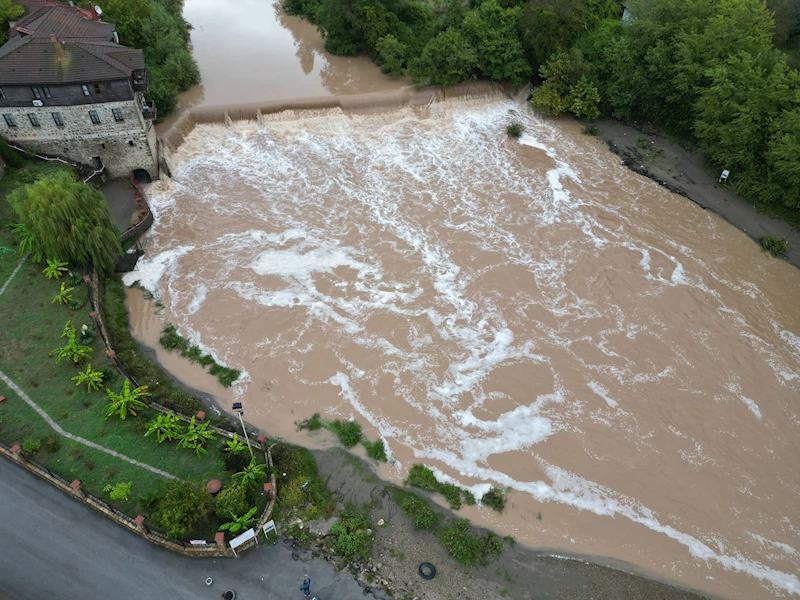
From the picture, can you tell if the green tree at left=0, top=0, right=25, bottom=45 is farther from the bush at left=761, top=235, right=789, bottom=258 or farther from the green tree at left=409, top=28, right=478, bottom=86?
the bush at left=761, top=235, right=789, bottom=258

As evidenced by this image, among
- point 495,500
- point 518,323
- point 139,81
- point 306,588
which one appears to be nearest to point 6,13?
point 139,81

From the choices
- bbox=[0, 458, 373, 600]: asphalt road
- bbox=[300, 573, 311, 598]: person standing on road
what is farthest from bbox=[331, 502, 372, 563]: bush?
bbox=[300, 573, 311, 598]: person standing on road

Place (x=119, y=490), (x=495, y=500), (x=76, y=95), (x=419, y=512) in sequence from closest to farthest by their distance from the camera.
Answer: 1. (x=119, y=490)
2. (x=419, y=512)
3. (x=495, y=500)
4. (x=76, y=95)

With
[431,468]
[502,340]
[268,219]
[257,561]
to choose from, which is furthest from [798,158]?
[257,561]

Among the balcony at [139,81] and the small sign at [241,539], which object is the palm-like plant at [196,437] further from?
the balcony at [139,81]

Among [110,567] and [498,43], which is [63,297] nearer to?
[110,567]

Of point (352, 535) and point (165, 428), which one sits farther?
point (165, 428)

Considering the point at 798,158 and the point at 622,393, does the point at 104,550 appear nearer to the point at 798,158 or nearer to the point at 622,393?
the point at 622,393

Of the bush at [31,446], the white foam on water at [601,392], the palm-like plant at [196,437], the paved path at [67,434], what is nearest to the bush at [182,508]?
the paved path at [67,434]
